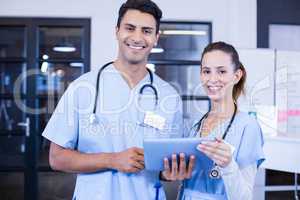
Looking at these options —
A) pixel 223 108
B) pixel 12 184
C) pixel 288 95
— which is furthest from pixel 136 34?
pixel 12 184

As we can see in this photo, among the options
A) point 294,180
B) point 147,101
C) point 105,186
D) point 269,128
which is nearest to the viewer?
point 105,186

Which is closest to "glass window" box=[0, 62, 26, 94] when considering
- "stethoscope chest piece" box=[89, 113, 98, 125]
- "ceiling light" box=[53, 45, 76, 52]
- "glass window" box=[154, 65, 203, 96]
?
"ceiling light" box=[53, 45, 76, 52]

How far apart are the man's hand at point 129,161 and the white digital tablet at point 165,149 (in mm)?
33

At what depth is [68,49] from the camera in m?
3.26

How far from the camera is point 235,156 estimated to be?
119cm

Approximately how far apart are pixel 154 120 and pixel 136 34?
0.32 m

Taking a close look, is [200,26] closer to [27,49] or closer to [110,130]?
[27,49]

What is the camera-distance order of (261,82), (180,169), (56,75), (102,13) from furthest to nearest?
(56,75), (102,13), (261,82), (180,169)

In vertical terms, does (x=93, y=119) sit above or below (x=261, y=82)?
below

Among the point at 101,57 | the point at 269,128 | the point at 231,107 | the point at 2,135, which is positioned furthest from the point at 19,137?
the point at 231,107

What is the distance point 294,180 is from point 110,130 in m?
2.39

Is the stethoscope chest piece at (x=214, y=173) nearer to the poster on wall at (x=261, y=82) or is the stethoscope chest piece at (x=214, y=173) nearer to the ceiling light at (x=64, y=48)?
the poster on wall at (x=261, y=82)

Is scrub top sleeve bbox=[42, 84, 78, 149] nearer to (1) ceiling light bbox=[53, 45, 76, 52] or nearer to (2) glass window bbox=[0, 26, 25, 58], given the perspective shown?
(1) ceiling light bbox=[53, 45, 76, 52]

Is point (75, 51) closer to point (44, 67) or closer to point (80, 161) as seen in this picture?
point (44, 67)
